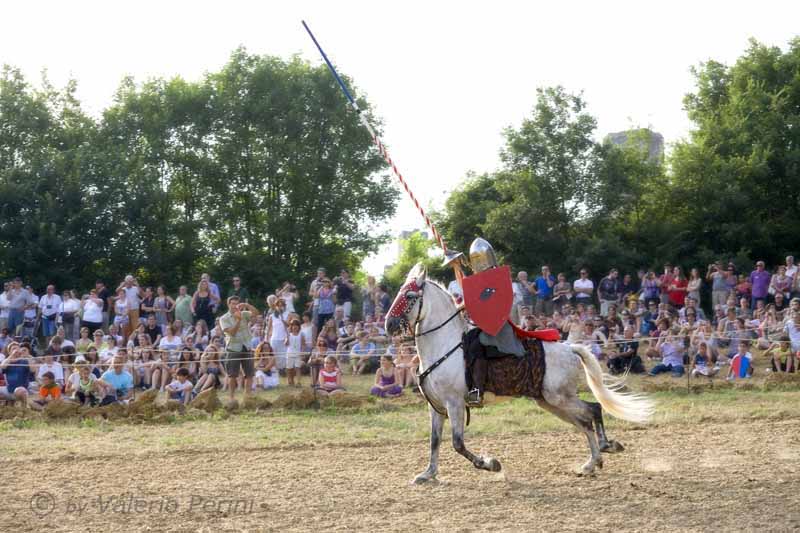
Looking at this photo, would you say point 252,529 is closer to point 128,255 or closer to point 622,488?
point 622,488

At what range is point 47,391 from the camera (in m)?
16.4

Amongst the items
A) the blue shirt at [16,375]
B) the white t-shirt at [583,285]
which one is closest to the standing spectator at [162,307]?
the blue shirt at [16,375]

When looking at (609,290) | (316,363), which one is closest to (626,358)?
(609,290)

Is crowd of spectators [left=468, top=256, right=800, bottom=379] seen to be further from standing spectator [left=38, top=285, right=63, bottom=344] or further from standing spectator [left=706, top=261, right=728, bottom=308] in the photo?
standing spectator [left=38, top=285, right=63, bottom=344]

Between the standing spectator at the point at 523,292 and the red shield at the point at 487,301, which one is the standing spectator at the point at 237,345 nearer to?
the standing spectator at the point at 523,292

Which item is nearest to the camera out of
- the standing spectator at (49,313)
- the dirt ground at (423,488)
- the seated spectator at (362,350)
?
the dirt ground at (423,488)

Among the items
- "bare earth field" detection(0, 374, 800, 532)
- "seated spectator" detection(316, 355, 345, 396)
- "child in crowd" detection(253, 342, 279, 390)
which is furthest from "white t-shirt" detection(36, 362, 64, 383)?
"seated spectator" detection(316, 355, 345, 396)

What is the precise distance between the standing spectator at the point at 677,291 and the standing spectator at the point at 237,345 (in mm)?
9655

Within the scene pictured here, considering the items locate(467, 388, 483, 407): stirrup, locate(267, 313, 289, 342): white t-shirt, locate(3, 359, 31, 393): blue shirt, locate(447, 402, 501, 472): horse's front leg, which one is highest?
locate(267, 313, 289, 342): white t-shirt

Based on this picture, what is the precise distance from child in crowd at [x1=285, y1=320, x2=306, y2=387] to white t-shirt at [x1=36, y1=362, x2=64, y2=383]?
3952mm

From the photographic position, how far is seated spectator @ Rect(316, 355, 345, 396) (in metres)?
16.7

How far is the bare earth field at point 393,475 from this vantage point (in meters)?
8.48

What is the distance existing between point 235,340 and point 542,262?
11.5 metres

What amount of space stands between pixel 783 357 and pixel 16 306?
16.5 m
